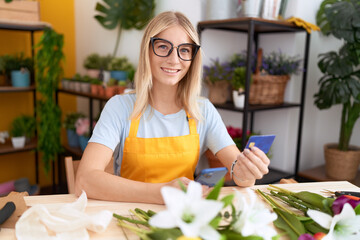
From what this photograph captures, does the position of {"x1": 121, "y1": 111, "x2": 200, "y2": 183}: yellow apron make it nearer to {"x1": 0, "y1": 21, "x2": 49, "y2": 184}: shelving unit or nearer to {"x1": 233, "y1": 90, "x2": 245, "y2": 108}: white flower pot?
{"x1": 233, "y1": 90, "x2": 245, "y2": 108}: white flower pot

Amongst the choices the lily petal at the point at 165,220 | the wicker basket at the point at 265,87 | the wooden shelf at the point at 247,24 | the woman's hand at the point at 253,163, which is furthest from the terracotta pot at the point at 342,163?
the lily petal at the point at 165,220

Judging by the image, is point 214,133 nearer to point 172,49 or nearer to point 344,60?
point 172,49

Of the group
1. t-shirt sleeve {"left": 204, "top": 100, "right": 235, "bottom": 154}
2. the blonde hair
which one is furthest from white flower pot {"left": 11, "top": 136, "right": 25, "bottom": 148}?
t-shirt sleeve {"left": 204, "top": 100, "right": 235, "bottom": 154}

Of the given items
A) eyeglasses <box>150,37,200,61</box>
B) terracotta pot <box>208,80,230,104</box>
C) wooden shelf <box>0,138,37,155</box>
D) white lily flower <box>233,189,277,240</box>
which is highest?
eyeglasses <box>150,37,200,61</box>

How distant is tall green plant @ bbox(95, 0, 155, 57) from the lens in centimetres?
294

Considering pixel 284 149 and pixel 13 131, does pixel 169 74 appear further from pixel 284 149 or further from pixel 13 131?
pixel 13 131

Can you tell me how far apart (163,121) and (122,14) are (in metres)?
1.87

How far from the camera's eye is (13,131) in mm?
3201

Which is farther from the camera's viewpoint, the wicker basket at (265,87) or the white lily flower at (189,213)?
the wicker basket at (265,87)

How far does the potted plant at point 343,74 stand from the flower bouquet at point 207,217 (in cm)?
184

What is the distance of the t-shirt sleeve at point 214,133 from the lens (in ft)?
5.23

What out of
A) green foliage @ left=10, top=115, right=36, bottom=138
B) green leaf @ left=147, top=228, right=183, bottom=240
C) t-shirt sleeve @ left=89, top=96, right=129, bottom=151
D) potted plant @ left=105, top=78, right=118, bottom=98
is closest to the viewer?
green leaf @ left=147, top=228, right=183, bottom=240

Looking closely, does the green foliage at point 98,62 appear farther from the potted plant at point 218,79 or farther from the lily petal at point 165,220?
the lily petal at point 165,220

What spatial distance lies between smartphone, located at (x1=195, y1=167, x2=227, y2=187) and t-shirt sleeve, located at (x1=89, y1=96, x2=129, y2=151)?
49 cm
